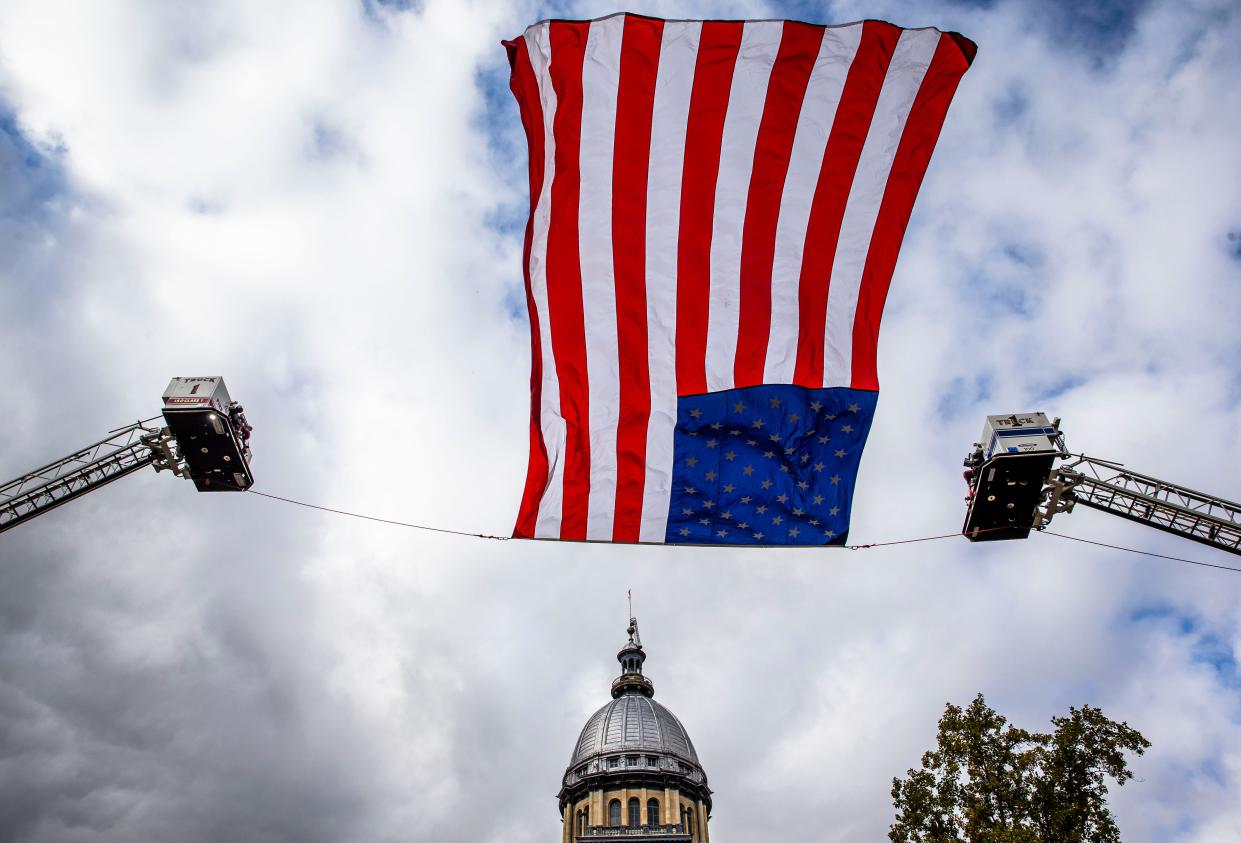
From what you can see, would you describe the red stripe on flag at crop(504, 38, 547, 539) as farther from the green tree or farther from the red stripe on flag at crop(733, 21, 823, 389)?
the green tree

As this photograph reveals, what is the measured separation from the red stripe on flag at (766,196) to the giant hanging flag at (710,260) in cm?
3

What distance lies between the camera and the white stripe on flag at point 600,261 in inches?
579

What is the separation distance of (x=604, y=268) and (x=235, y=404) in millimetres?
11389

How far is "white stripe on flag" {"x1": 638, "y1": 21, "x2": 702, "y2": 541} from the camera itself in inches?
576

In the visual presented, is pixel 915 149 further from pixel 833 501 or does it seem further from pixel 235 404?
pixel 235 404

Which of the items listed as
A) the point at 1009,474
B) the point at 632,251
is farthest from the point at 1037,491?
the point at 632,251

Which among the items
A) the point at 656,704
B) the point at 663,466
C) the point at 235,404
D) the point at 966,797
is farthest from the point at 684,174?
the point at 656,704

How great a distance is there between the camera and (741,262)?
48.6ft

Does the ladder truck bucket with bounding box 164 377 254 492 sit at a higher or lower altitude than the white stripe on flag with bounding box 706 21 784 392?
higher

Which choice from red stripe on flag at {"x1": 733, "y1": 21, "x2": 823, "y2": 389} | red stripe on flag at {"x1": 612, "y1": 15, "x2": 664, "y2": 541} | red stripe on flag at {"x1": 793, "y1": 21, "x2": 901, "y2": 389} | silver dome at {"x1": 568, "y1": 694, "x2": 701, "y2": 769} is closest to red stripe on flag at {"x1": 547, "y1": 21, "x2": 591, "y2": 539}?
red stripe on flag at {"x1": 612, "y1": 15, "x2": 664, "y2": 541}

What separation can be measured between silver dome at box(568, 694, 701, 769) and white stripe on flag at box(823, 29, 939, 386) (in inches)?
3080

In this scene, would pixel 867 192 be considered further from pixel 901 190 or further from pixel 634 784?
pixel 634 784

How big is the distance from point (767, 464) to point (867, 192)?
482 cm

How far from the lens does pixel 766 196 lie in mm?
14734
